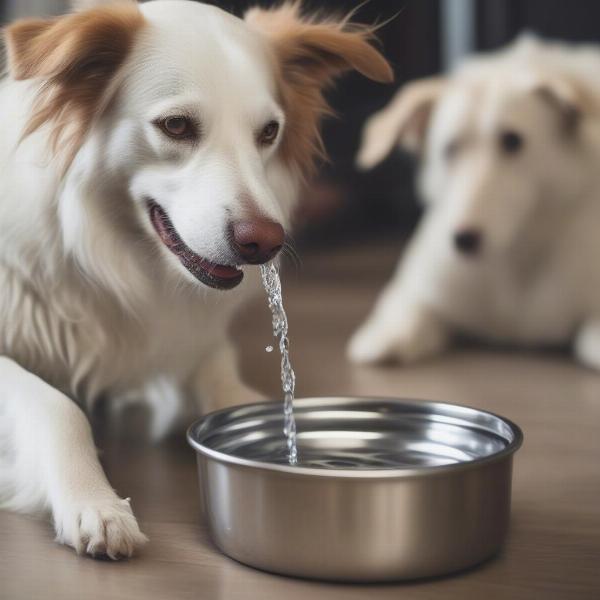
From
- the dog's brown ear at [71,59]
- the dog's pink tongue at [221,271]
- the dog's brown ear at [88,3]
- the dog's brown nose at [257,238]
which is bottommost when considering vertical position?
the dog's pink tongue at [221,271]

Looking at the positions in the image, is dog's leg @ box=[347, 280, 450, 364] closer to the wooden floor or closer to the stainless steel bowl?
the wooden floor

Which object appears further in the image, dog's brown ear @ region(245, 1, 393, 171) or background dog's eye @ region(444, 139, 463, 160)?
background dog's eye @ region(444, 139, 463, 160)

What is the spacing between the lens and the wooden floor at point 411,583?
1.02 metres

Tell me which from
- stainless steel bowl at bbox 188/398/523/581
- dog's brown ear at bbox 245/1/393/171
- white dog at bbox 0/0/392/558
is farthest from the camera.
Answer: dog's brown ear at bbox 245/1/393/171

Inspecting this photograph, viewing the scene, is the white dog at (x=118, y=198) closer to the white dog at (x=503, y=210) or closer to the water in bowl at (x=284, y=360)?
the water in bowl at (x=284, y=360)

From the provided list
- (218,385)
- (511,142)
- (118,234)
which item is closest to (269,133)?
(118,234)

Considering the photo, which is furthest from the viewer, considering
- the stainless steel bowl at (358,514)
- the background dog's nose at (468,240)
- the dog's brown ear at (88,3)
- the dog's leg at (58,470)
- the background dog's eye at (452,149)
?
the background dog's eye at (452,149)

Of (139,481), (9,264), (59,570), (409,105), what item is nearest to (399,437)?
(139,481)

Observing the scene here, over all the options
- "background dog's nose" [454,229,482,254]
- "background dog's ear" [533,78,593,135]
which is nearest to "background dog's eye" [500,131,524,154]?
"background dog's ear" [533,78,593,135]

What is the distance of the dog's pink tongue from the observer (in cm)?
128

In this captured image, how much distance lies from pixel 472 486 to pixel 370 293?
2110 millimetres

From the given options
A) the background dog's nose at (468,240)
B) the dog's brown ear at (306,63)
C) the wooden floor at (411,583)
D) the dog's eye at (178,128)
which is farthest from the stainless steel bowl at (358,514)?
the background dog's nose at (468,240)

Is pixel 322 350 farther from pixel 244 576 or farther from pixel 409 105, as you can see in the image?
pixel 244 576

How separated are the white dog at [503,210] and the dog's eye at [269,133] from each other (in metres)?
0.81
